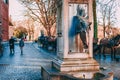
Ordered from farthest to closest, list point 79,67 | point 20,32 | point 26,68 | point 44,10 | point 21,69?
point 20,32, point 44,10, point 26,68, point 21,69, point 79,67

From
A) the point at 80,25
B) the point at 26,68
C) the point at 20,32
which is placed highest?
the point at 20,32

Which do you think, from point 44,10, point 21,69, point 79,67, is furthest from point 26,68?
point 44,10

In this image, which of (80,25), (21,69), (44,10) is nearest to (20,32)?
(44,10)

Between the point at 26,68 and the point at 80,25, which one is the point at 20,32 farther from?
the point at 80,25

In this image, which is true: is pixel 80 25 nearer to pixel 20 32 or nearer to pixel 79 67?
pixel 79 67

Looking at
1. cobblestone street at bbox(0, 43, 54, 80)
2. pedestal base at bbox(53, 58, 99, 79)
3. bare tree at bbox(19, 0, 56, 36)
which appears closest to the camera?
pedestal base at bbox(53, 58, 99, 79)

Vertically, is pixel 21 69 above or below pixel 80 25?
below

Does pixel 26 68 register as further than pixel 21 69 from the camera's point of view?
Yes

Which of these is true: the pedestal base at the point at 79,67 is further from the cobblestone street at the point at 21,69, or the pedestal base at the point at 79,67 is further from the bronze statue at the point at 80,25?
the cobblestone street at the point at 21,69

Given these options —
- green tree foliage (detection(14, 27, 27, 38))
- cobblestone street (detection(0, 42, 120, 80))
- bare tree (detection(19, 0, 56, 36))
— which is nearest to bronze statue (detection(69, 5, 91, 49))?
cobblestone street (detection(0, 42, 120, 80))

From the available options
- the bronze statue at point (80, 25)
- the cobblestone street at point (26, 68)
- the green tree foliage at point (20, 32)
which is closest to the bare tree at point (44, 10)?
the cobblestone street at point (26, 68)

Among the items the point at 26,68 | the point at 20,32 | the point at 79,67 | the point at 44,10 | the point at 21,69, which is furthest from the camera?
the point at 20,32

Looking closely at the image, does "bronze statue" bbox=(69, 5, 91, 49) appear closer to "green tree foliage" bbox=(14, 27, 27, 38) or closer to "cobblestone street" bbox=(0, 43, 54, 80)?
"cobblestone street" bbox=(0, 43, 54, 80)

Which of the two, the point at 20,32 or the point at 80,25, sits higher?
the point at 20,32
